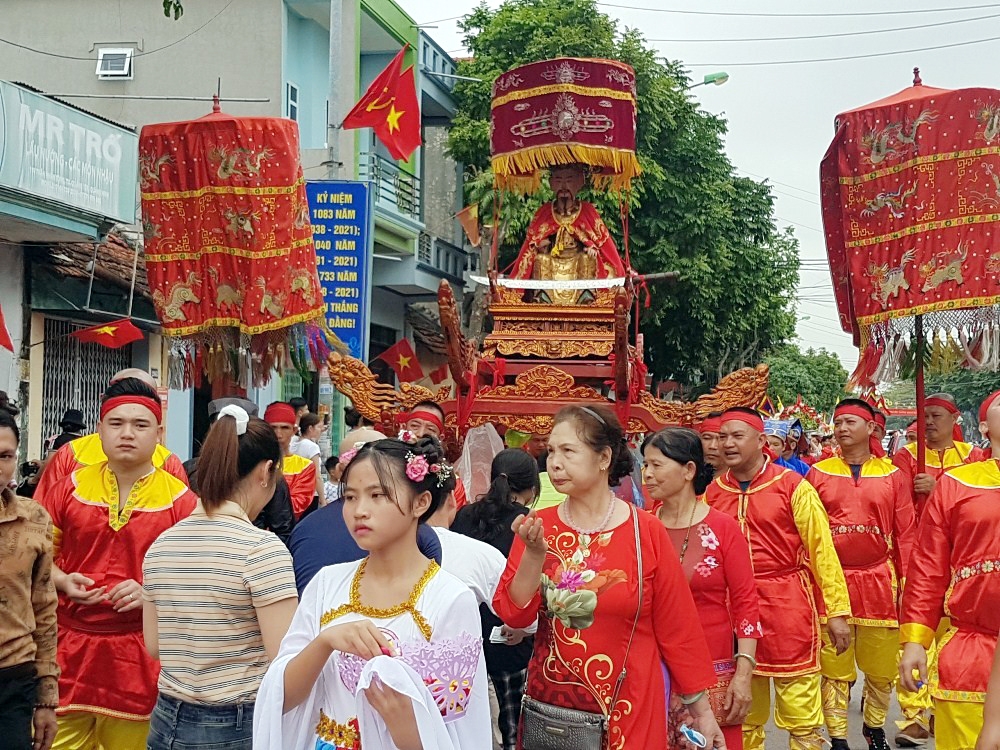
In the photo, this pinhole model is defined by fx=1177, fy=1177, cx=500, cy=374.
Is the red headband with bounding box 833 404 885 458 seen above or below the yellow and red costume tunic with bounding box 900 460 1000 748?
above

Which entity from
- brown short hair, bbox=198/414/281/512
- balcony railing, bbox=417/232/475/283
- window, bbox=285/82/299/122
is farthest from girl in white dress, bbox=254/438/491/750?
balcony railing, bbox=417/232/475/283

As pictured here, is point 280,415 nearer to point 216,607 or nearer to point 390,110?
point 216,607

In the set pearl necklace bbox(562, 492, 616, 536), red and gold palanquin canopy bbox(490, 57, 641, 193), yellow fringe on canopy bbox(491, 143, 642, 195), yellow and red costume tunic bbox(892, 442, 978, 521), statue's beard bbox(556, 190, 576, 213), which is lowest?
yellow and red costume tunic bbox(892, 442, 978, 521)

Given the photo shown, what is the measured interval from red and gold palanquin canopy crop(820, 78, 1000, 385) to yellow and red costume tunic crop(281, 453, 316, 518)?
3.70 m

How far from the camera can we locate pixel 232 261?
24.4ft

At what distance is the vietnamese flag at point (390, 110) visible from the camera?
13.5 meters

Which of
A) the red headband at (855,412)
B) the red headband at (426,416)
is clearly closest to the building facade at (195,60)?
the red headband at (426,416)

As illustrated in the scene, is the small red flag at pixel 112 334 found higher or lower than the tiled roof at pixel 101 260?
lower

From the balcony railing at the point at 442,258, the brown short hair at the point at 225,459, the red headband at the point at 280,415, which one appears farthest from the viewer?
the balcony railing at the point at 442,258

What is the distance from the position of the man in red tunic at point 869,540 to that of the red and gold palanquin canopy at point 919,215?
0.46 m

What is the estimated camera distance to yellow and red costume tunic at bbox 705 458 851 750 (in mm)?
5816

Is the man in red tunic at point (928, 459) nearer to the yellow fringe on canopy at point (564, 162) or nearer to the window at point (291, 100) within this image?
the yellow fringe on canopy at point (564, 162)

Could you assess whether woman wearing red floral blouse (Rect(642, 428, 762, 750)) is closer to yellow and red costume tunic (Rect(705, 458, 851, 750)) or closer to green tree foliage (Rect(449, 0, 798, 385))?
yellow and red costume tunic (Rect(705, 458, 851, 750))

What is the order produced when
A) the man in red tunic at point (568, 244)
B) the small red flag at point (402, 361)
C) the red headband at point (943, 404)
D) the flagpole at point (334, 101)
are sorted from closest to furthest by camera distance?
the red headband at point (943, 404), the man in red tunic at point (568, 244), the flagpole at point (334, 101), the small red flag at point (402, 361)
